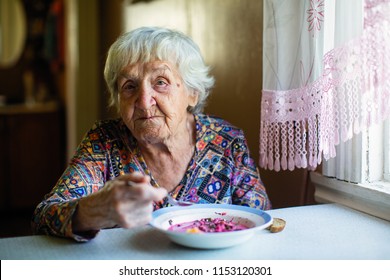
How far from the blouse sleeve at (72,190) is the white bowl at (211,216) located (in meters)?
0.19

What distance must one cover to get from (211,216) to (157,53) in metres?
0.56

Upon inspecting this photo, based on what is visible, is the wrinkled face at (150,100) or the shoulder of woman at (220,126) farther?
the shoulder of woman at (220,126)

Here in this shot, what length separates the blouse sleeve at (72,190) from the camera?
1143 mm

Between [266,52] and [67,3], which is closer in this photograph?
[266,52]

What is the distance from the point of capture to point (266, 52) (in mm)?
1448

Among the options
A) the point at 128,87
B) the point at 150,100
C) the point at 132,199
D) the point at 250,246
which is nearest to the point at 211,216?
the point at 250,246

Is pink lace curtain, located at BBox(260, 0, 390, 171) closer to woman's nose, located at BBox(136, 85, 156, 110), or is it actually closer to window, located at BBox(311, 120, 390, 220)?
window, located at BBox(311, 120, 390, 220)

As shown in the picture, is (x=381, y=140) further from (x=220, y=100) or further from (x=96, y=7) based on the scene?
(x=96, y=7)

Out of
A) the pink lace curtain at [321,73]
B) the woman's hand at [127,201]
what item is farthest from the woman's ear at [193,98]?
the woman's hand at [127,201]

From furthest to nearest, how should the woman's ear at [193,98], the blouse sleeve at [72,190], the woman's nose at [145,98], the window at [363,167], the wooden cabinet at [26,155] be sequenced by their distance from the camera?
the wooden cabinet at [26,155] → the woman's ear at [193,98] → the woman's nose at [145,98] → the window at [363,167] → the blouse sleeve at [72,190]

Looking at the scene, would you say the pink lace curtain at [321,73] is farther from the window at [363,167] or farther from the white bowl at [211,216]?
the white bowl at [211,216]

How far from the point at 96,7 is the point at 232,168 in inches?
118
